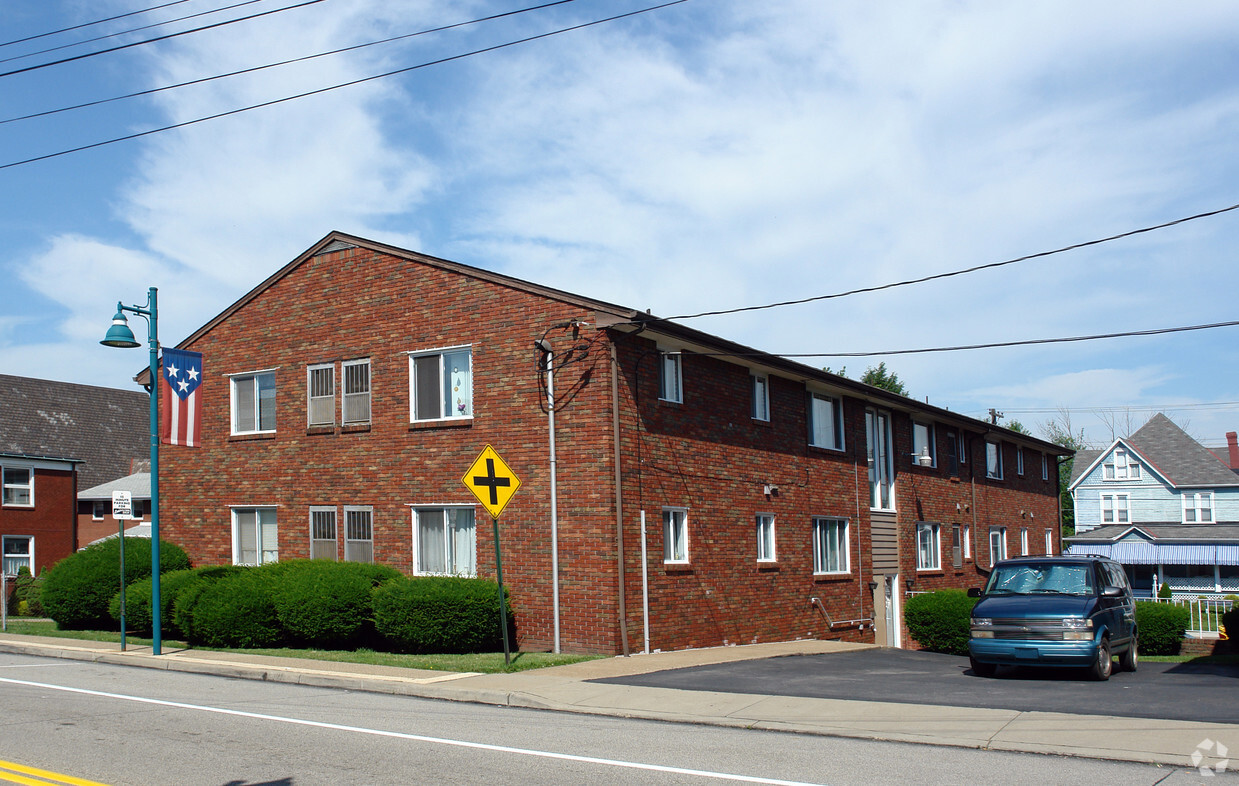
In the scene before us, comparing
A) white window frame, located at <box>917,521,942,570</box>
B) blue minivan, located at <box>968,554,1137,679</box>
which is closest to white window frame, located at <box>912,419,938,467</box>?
white window frame, located at <box>917,521,942,570</box>

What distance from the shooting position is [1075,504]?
63.8 metres

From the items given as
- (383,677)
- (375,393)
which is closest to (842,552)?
(375,393)

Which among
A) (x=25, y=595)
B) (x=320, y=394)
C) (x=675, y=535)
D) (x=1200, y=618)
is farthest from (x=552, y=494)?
(x=25, y=595)

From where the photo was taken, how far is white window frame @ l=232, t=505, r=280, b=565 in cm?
2197

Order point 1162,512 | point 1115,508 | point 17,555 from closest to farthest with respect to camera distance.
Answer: point 17,555
point 1162,512
point 1115,508

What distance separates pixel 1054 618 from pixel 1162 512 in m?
50.3

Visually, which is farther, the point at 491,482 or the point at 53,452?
the point at 53,452

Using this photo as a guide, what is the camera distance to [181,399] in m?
17.0

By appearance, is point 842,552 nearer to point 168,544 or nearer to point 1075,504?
point 168,544

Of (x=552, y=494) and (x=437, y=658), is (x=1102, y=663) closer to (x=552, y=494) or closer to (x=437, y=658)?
(x=552, y=494)

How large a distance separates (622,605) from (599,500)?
170 cm

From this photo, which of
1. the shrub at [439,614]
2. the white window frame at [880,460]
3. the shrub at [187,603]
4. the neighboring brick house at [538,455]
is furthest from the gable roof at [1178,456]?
the shrub at [187,603]

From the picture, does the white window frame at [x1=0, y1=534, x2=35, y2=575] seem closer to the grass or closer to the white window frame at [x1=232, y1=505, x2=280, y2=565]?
the white window frame at [x1=232, y1=505, x2=280, y2=565]

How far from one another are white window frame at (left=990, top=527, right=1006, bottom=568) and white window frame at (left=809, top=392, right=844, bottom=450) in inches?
478
